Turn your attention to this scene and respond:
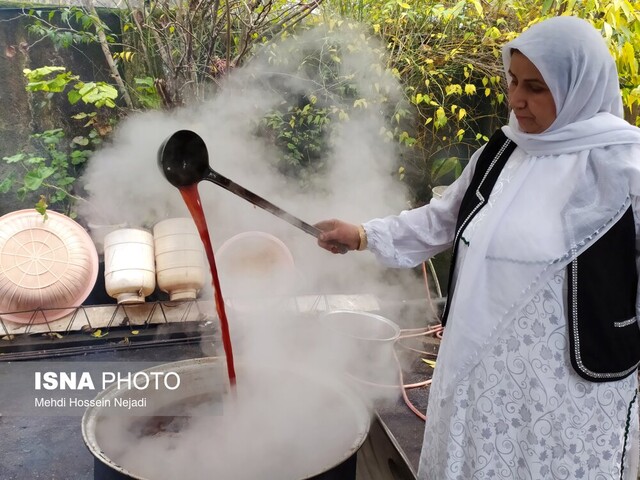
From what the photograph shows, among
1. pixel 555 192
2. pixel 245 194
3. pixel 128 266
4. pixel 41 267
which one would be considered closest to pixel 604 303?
pixel 555 192

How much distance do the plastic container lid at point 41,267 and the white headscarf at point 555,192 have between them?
3.20 meters

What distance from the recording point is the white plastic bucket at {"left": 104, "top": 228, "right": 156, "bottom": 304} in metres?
3.64

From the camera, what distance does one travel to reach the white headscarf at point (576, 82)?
54.7 inches

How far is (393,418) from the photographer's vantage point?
329 centimetres

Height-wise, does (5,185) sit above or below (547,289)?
below

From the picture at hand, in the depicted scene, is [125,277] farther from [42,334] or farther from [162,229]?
[42,334]

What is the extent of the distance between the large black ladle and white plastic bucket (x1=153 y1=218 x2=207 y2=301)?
A: 6.62 feet

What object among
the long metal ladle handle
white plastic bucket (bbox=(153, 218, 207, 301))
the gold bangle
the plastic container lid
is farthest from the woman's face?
the plastic container lid

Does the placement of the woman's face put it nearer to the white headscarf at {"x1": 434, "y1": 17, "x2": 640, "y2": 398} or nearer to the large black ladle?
the white headscarf at {"x1": 434, "y1": 17, "x2": 640, "y2": 398}

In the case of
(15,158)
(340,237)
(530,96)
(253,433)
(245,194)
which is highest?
(530,96)

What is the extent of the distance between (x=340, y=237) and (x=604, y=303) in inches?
39.8

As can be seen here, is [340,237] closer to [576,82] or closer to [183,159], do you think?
[183,159]

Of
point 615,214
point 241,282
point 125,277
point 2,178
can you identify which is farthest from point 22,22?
point 615,214

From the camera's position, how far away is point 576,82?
4.56 ft
